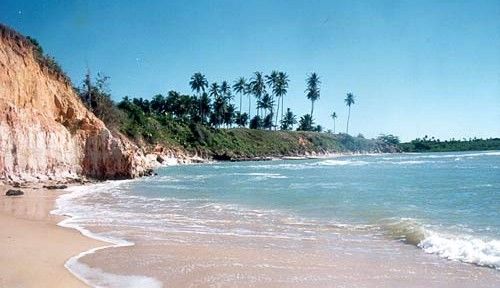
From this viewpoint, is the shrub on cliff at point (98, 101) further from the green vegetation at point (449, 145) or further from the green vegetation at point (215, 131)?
the green vegetation at point (449, 145)

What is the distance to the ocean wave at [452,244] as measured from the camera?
319 inches

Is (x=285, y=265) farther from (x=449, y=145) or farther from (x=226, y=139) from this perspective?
(x=449, y=145)

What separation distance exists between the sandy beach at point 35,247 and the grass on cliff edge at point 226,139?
172ft

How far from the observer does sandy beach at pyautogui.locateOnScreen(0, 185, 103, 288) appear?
6105mm

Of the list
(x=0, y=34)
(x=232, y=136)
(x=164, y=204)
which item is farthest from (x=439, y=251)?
(x=232, y=136)

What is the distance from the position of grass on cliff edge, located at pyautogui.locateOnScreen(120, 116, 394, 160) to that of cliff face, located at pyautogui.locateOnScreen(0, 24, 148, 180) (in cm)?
3522

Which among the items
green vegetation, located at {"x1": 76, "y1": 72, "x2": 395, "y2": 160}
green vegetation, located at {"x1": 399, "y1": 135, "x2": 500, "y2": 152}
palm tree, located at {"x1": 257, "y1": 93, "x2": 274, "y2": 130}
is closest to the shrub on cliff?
green vegetation, located at {"x1": 76, "y1": 72, "x2": 395, "y2": 160}

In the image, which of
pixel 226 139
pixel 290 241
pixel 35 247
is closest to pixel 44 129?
pixel 35 247

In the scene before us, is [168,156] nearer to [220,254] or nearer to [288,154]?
[288,154]

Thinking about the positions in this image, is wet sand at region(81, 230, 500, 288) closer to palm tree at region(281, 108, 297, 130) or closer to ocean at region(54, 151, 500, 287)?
ocean at region(54, 151, 500, 287)

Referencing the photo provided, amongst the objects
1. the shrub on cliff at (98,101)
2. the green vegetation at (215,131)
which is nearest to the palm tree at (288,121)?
the green vegetation at (215,131)

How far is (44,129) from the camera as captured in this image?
24203mm

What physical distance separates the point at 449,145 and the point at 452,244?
146 metres

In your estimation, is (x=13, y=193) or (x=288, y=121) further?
(x=288, y=121)
